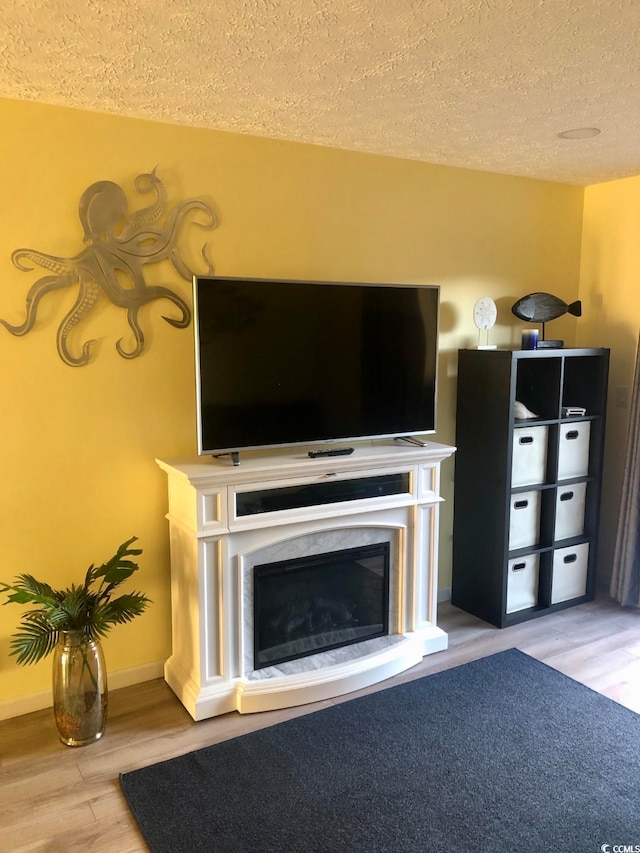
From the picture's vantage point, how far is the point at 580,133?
2.93 meters

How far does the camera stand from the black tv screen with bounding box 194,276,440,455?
268 centimetres

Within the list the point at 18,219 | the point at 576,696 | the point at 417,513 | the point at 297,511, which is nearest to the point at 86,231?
the point at 18,219

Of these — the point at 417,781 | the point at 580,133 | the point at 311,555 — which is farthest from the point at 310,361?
A: the point at 417,781

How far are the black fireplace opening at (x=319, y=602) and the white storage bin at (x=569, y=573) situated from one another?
3.71ft

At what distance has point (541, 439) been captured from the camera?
3.58 m

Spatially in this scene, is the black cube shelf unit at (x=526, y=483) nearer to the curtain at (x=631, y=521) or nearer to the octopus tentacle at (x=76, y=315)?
the curtain at (x=631, y=521)

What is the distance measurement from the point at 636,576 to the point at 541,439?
3.25ft

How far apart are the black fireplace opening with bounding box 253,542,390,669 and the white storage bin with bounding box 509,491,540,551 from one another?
2.58 feet

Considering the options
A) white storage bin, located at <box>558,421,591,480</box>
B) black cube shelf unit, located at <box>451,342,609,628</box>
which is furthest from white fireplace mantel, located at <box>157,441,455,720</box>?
white storage bin, located at <box>558,421,591,480</box>

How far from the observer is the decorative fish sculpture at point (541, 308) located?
147 inches

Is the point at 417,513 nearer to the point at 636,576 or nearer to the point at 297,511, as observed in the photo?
the point at 297,511

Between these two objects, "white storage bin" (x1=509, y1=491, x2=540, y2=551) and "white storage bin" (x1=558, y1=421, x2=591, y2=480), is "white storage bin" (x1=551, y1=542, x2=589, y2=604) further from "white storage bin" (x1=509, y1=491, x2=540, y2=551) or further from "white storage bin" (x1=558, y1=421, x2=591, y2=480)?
"white storage bin" (x1=558, y1=421, x2=591, y2=480)

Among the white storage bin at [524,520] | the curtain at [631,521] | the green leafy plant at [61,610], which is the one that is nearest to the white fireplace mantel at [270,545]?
the green leafy plant at [61,610]

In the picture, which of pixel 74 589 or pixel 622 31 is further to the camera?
pixel 74 589
